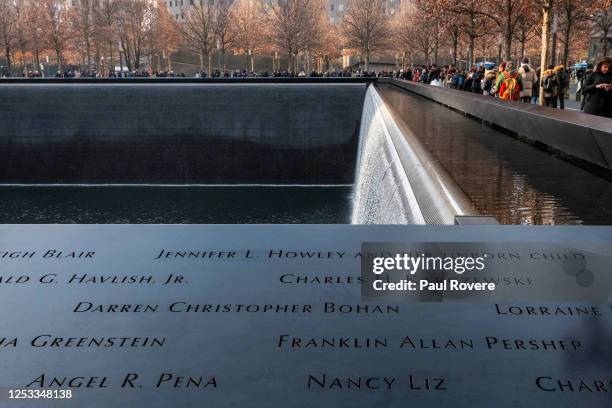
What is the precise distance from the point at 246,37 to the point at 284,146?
120 ft

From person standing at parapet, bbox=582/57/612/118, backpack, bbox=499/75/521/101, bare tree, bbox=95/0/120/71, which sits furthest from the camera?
bare tree, bbox=95/0/120/71

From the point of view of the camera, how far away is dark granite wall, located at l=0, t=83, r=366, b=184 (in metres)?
22.8

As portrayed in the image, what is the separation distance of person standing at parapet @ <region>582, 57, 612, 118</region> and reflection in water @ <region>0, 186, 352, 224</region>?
26.2 ft

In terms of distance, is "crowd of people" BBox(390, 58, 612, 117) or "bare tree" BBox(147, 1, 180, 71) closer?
"crowd of people" BBox(390, 58, 612, 117)

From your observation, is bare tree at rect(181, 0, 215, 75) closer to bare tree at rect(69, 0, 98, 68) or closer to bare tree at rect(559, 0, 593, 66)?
bare tree at rect(69, 0, 98, 68)

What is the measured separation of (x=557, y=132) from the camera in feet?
24.4

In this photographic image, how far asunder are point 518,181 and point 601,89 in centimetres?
463

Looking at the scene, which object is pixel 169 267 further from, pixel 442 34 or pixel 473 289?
pixel 442 34

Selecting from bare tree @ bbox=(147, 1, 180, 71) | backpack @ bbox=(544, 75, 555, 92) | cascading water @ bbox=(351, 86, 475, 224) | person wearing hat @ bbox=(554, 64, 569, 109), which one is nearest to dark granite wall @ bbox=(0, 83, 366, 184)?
person wearing hat @ bbox=(554, 64, 569, 109)

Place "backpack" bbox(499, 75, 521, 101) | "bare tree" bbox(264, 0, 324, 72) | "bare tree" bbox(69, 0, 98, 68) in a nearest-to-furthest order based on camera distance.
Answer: "backpack" bbox(499, 75, 521, 101) → "bare tree" bbox(264, 0, 324, 72) → "bare tree" bbox(69, 0, 98, 68)

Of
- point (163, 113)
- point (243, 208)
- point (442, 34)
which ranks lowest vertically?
point (243, 208)

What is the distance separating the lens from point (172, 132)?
23266 mm

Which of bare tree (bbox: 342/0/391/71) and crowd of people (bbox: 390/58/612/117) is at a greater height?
bare tree (bbox: 342/0/391/71)

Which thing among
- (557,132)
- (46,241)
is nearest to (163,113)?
(557,132)
